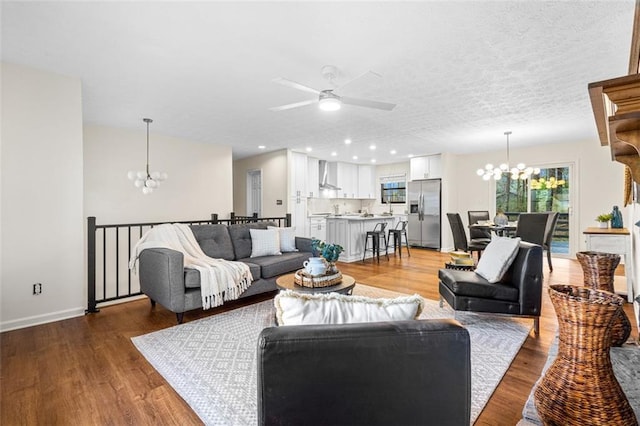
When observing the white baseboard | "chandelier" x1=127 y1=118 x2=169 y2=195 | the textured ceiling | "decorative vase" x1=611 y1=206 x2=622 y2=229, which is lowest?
the white baseboard

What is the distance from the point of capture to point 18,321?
110 inches

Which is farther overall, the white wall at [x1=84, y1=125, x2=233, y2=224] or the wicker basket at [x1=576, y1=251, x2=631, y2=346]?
the white wall at [x1=84, y1=125, x2=233, y2=224]

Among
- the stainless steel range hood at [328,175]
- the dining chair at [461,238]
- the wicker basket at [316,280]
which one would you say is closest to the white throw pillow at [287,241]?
the wicker basket at [316,280]

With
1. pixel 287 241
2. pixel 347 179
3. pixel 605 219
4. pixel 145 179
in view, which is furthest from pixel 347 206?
pixel 605 219

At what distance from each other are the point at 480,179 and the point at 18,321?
8.37 m

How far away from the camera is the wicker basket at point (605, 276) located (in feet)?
6.92

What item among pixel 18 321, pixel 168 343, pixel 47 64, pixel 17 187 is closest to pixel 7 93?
pixel 47 64

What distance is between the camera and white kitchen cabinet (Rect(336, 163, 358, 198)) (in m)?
8.66

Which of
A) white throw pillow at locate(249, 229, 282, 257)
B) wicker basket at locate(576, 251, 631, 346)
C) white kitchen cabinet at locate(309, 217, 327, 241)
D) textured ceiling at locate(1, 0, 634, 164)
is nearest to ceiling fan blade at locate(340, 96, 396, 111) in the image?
textured ceiling at locate(1, 0, 634, 164)

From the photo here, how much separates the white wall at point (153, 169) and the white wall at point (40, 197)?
1545mm

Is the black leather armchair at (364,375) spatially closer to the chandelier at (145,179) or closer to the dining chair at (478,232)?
the chandelier at (145,179)

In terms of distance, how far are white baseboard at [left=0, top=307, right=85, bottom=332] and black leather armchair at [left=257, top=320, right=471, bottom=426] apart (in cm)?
330

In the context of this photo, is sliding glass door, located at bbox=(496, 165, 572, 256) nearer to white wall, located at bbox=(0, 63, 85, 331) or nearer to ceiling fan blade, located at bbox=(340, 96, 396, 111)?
ceiling fan blade, located at bbox=(340, 96, 396, 111)

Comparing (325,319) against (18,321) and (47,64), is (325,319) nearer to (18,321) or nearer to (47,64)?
(18,321)
